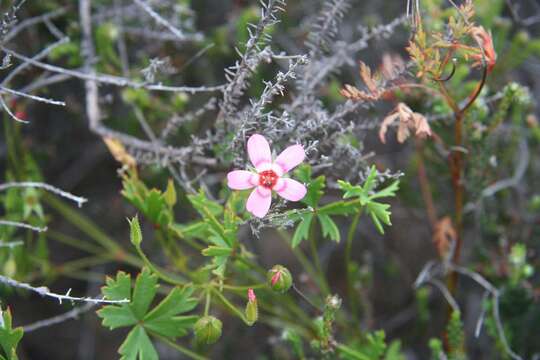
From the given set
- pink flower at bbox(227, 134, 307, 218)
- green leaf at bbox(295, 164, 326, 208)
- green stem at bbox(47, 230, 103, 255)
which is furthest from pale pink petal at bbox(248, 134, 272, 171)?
green stem at bbox(47, 230, 103, 255)

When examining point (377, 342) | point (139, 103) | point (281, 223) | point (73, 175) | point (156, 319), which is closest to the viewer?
point (281, 223)

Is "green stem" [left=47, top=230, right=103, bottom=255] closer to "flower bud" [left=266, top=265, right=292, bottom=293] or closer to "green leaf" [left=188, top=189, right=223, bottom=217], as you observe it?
"green leaf" [left=188, top=189, right=223, bottom=217]

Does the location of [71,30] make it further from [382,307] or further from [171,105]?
[382,307]

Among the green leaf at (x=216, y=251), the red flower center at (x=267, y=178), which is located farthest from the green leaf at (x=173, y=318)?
the red flower center at (x=267, y=178)

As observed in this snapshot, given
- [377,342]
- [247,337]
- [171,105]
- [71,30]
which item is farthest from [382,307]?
[71,30]

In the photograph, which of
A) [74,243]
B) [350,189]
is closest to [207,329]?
[350,189]

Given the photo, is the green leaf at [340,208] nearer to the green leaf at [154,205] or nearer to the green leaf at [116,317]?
the green leaf at [154,205]

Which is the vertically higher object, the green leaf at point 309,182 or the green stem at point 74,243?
the green leaf at point 309,182

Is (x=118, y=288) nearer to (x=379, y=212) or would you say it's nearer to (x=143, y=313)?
(x=143, y=313)
